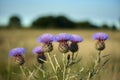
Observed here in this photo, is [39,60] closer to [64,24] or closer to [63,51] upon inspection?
[63,51]

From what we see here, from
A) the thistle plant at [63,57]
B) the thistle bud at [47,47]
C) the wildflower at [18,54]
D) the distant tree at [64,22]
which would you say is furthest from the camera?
the distant tree at [64,22]

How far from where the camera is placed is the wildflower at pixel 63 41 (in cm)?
276

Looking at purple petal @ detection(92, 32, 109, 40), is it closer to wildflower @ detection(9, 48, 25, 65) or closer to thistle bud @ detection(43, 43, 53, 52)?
thistle bud @ detection(43, 43, 53, 52)

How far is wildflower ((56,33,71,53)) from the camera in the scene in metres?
2.76

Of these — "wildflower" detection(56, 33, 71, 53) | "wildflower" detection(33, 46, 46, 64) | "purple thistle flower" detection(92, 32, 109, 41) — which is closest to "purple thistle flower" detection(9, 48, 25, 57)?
"wildflower" detection(33, 46, 46, 64)

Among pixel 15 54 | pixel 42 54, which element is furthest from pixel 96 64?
pixel 15 54

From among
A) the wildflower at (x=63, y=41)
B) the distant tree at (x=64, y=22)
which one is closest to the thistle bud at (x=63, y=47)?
the wildflower at (x=63, y=41)

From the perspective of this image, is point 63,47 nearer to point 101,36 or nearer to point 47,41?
point 47,41

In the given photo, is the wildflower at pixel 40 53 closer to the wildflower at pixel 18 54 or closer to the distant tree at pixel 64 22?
the wildflower at pixel 18 54

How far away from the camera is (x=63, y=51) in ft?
9.07

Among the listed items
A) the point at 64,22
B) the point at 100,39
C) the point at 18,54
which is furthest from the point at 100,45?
the point at 64,22

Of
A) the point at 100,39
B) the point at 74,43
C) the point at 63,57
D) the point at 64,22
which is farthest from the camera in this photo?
the point at 64,22

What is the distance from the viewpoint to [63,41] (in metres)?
2.84

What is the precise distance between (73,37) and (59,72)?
1.20 feet
